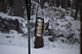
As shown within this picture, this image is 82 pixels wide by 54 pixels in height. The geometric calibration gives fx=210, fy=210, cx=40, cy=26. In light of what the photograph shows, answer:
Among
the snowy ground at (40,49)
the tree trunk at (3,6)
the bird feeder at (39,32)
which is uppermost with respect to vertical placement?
the tree trunk at (3,6)

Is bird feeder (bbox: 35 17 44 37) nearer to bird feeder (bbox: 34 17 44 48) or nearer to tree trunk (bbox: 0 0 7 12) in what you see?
bird feeder (bbox: 34 17 44 48)

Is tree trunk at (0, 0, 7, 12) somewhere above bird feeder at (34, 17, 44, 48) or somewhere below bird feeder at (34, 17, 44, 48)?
above

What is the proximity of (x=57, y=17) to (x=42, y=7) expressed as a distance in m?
0.21

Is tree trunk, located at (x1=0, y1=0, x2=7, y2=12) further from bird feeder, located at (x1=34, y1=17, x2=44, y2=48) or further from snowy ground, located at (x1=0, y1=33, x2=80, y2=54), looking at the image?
bird feeder, located at (x1=34, y1=17, x2=44, y2=48)

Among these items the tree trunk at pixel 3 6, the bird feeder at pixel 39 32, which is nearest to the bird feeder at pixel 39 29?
the bird feeder at pixel 39 32

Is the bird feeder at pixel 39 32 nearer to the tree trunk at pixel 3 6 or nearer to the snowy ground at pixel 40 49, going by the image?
the snowy ground at pixel 40 49

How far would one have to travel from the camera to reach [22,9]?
249cm

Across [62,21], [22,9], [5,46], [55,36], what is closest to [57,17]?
[62,21]

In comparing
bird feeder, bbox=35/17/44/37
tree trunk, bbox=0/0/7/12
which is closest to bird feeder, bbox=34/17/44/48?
bird feeder, bbox=35/17/44/37

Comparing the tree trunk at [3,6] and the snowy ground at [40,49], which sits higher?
the tree trunk at [3,6]

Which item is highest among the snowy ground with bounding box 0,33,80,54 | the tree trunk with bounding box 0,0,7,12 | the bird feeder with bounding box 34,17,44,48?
the tree trunk with bounding box 0,0,7,12

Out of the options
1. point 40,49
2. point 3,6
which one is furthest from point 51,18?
point 3,6

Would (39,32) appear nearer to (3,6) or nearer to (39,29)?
(39,29)

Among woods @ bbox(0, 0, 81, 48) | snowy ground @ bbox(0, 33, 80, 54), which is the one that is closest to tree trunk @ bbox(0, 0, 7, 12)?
woods @ bbox(0, 0, 81, 48)
